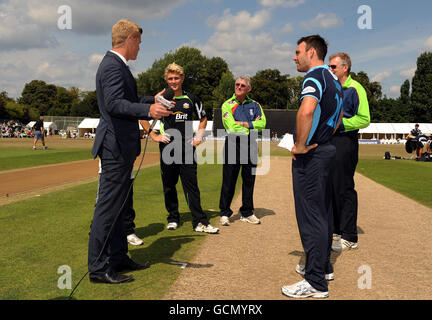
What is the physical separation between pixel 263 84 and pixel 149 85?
91.6 feet

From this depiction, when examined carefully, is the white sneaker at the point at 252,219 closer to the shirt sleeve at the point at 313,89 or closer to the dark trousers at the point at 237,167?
the dark trousers at the point at 237,167

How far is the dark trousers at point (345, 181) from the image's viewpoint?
4.62m

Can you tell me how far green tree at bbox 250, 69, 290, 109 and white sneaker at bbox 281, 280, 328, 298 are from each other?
8322 cm

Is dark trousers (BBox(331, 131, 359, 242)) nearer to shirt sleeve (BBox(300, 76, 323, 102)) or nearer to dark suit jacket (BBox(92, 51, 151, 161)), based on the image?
shirt sleeve (BBox(300, 76, 323, 102))

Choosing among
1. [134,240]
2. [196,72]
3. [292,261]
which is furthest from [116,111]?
[196,72]

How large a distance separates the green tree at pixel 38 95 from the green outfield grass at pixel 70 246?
11698 cm

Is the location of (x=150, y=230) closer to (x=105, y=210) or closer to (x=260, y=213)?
(x=105, y=210)

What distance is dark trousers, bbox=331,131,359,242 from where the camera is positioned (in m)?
4.62

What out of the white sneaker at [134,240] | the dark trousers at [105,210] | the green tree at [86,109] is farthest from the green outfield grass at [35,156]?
the green tree at [86,109]

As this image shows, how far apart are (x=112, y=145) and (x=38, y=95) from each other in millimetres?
124752

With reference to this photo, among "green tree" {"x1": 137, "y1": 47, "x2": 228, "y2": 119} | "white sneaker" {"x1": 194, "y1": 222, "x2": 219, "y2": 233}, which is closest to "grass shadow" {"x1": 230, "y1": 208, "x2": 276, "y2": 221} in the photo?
"white sneaker" {"x1": 194, "y1": 222, "x2": 219, "y2": 233}

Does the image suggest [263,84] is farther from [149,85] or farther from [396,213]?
[396,213]
